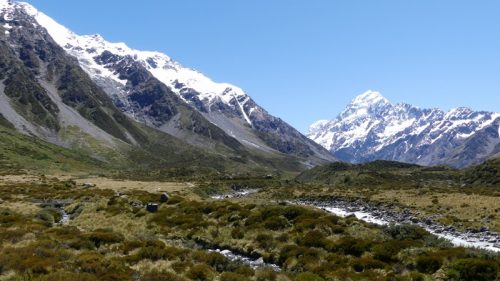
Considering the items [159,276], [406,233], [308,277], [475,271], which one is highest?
[406,233]

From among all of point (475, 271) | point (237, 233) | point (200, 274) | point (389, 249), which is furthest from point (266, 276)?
point (237, 233)

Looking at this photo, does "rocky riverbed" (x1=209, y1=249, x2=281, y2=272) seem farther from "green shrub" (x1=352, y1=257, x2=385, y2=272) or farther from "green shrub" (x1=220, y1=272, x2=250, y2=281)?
"green shrub" (x1=352, y1=257, x2=385, y2=272)

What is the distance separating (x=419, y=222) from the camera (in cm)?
5128

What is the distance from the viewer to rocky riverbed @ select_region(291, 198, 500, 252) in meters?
38.3

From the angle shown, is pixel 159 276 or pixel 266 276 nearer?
pixel 159 276

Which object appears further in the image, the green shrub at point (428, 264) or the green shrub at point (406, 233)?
the green shrub at point (406, 233)

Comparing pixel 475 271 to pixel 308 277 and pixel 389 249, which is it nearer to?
pixel 389 249

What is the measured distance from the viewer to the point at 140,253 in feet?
89.5

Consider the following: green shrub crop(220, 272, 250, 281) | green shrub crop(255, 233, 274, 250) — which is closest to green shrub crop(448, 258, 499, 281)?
green shrub crop(220, 272, 250, 281)

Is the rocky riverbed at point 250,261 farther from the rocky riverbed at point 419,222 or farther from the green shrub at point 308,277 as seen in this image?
the rocky riverbed at point 419,222

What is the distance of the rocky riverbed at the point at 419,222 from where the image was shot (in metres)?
38.3

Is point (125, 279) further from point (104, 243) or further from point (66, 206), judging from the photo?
point (66, 206)

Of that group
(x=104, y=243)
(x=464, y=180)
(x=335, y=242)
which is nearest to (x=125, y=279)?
(x=104, y=243)

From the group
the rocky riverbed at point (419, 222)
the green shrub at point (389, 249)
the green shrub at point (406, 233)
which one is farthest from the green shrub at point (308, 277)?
the rocky riverbed at point (419, 222)
